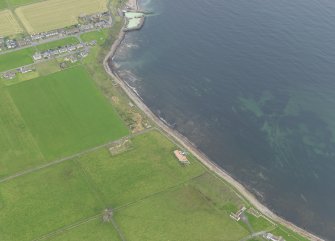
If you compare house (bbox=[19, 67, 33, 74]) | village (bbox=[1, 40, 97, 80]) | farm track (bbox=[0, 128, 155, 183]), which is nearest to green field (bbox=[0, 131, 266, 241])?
farm track (bbox=[0, 128, 155, 183])

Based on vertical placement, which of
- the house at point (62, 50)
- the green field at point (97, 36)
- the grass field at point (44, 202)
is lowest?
the grass field at point (44, 202)

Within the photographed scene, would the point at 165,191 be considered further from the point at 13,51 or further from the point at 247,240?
the point at 13,51

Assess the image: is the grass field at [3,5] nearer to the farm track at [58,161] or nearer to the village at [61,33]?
the village at [61,33]

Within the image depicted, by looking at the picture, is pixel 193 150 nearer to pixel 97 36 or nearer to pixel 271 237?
pixel 271 237

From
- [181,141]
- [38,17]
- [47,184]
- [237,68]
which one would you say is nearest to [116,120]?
[181,141]

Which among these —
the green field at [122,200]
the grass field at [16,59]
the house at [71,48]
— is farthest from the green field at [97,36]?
the green field at [122,200]

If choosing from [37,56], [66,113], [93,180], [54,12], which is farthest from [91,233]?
[54,12]
